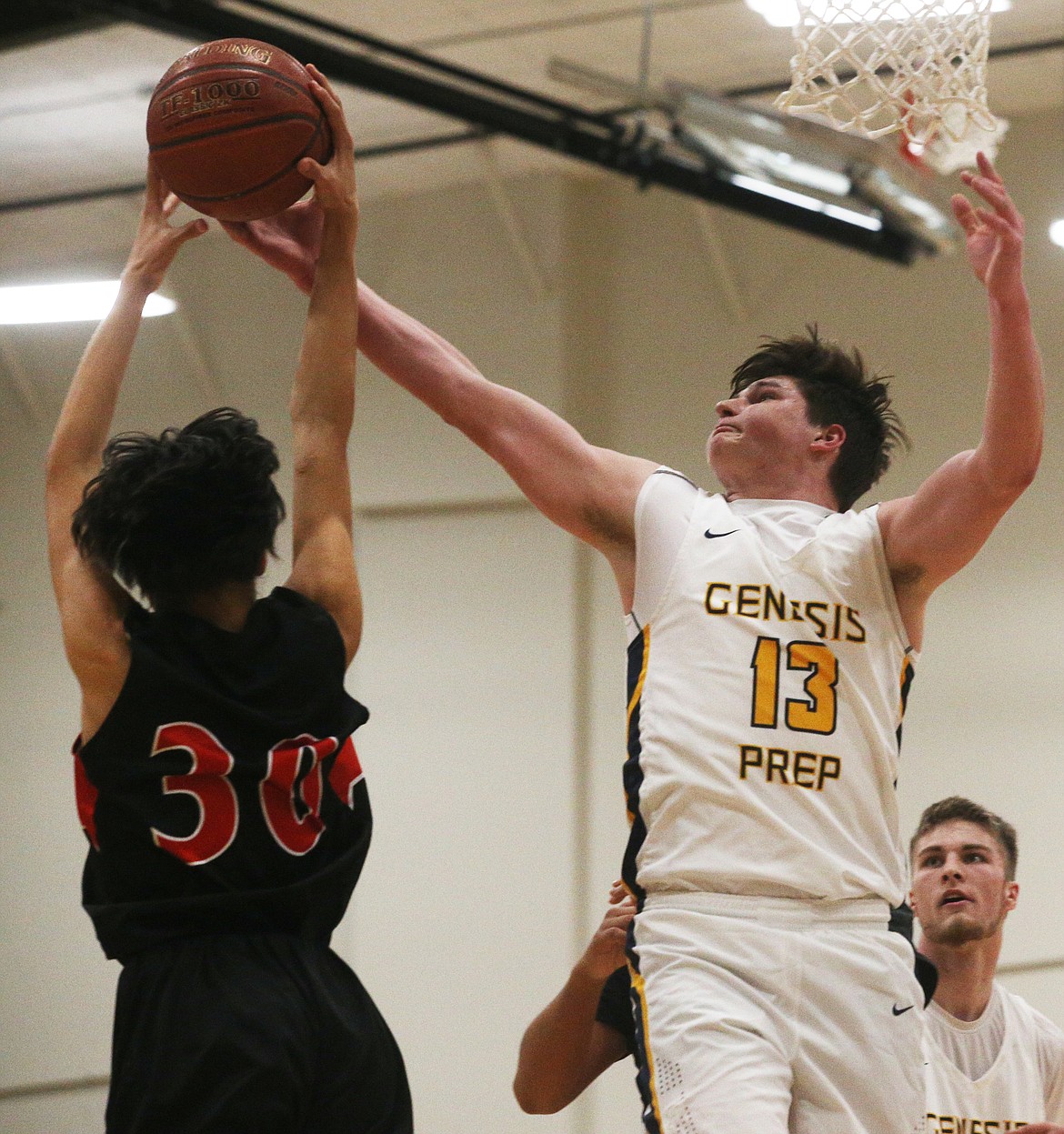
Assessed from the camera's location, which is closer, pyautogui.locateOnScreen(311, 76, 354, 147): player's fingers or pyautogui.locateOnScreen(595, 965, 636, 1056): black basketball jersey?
pyautogui.locateOnScreen(311, 76, 354, 147): player's fingers

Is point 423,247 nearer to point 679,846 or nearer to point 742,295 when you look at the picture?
point 742,295

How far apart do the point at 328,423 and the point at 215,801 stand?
751 millimetres

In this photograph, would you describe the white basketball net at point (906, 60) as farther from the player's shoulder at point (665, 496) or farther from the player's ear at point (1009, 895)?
the player's ear at point (1009, 895)

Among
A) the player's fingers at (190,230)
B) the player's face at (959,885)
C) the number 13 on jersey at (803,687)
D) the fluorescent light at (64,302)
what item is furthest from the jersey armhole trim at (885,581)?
the fluorescent light at (64,302)

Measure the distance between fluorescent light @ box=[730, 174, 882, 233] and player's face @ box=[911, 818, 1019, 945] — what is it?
4.23m

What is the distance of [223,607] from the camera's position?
276 cm

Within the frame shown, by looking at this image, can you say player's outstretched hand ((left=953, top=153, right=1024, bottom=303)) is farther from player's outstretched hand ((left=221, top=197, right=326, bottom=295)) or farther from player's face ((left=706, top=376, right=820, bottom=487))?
player's outstretched hand ((left=221, top=197, right=326, bottom=295))

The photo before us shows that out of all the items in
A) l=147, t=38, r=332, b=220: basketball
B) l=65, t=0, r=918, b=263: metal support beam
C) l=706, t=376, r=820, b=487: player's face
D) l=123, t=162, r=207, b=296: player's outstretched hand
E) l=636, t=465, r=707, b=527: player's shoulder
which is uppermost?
l=65, t=0, r=918, b=263: metal support beam

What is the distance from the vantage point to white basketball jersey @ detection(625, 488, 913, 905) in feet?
10.6

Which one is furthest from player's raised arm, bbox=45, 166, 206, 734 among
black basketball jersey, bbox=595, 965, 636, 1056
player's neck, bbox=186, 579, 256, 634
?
black basketball jersey, bbox=595, 965, 636, 1056

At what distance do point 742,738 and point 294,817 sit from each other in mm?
1016

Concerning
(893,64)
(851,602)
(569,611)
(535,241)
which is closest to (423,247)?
(535,241)

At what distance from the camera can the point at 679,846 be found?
3254 mm

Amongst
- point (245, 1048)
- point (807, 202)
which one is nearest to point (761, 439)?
point (245, 1048)
